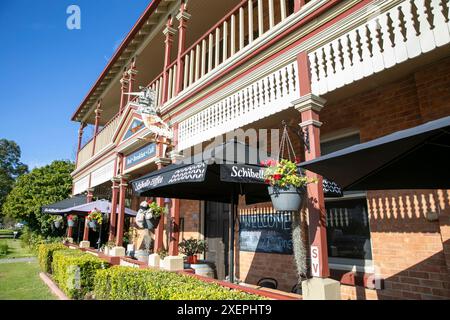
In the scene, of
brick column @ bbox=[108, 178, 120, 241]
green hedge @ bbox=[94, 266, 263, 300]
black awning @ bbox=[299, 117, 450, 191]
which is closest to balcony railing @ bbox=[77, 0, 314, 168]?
brick column @ bbox=[108, 178, 120, 241]

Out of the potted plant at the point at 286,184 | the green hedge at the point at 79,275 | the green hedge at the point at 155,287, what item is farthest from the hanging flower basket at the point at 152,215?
the potted plant at the point at 286,184

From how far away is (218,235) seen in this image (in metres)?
8.98

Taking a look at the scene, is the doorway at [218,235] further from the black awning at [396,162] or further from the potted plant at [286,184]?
the black awning at [396,162]

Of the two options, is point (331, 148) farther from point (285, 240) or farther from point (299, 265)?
point (299, 265)

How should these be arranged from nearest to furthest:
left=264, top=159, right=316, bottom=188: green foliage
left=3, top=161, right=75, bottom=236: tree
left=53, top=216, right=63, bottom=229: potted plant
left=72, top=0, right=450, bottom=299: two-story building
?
left=264, top=159, right=316, bottom=188: green foliage < left=72, top=0, right=450, bottom=299: two-story building < left=53, top=216, right=63, bottom=229: potted plant < left=3, top=161, right=75, bottom=236: tree

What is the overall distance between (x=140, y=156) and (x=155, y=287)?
5.80 m

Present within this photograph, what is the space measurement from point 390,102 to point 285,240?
3453 mm

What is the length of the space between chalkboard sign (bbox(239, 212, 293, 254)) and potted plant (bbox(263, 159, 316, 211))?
2644mm

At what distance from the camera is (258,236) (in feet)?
24.1

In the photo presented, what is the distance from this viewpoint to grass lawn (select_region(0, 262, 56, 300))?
7828 millimetres

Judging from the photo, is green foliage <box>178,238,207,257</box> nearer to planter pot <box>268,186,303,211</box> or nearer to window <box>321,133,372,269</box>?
window <box>321,133,372,269</box>

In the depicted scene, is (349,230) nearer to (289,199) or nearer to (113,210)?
(289,199)

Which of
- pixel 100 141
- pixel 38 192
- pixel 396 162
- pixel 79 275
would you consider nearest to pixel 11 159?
pixel 38 192

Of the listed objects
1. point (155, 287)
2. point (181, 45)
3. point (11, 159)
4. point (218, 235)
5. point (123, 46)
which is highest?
point (11, 159)
